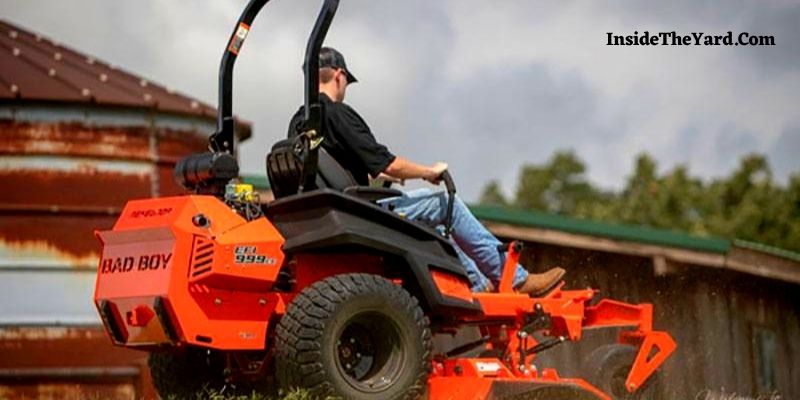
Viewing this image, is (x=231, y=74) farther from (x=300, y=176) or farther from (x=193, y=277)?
(x=193, y=277)

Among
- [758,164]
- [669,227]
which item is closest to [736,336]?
[758,164]

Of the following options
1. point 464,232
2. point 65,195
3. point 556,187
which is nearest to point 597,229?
point 65,195

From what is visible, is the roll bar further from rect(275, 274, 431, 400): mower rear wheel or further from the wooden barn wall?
the wooden barn wall

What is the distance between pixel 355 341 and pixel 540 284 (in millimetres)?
1315

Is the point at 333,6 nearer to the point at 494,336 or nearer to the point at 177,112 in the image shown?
the point at 494,336

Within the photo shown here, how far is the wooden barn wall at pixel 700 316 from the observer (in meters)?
13.1

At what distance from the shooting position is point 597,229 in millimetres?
13039

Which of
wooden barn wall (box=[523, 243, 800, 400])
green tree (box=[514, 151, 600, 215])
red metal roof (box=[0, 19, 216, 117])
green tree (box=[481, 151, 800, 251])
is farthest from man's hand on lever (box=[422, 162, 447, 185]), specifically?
green tree (box=[514, 151, 600, 215])

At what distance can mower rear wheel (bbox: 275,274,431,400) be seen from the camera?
20.5 feet

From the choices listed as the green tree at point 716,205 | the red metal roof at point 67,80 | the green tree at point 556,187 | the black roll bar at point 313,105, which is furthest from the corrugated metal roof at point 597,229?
the green tree at point 556,187

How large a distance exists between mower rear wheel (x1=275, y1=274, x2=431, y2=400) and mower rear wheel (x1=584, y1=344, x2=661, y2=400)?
59.9 inches

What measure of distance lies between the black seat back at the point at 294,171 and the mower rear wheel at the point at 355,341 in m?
0.60

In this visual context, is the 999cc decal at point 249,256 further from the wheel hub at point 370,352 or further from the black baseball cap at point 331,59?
the black baseball cap at point 331,59

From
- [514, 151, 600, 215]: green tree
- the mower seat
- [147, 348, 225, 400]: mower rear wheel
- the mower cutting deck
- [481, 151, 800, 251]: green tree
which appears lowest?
[147, 348, 225, 400]: mower rear wheel
